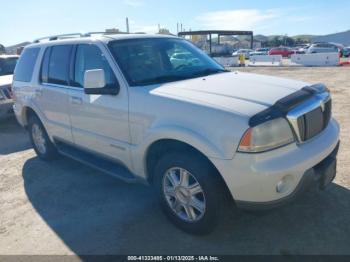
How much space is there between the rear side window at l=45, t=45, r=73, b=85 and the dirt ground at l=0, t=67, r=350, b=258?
1453mm

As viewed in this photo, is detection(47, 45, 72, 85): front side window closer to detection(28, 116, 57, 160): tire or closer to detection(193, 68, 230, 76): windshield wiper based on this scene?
detection(28, 116, 57, 160): tire

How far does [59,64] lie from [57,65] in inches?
2.4

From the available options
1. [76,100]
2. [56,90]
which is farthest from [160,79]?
[56,90]

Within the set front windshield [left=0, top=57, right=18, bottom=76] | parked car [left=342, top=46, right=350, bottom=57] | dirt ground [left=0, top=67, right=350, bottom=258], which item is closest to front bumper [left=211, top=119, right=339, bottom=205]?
dirt ground [left=0, top=67, right=350, bottom=258]

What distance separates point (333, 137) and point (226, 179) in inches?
49.9

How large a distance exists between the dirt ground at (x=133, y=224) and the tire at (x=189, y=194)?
155mm

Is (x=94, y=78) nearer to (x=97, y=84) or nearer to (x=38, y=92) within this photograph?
(x=97, y=84)

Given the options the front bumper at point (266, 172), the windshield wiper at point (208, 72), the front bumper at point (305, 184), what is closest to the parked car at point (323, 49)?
the windshield wiper at point (208, 72)

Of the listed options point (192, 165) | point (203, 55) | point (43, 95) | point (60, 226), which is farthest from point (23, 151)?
point (192, 165)

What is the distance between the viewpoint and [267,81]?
12.0 ft

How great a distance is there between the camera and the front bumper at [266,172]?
2.77m

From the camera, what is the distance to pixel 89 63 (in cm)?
423

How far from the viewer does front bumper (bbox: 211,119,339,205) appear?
2.77 m

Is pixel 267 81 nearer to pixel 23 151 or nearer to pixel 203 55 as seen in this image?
pixel 203 55
